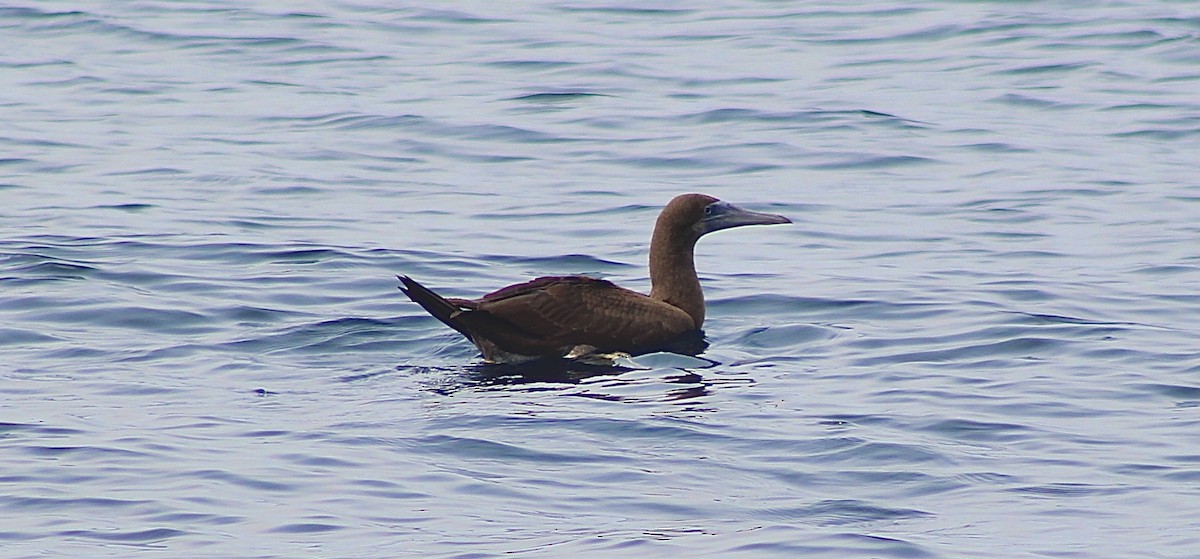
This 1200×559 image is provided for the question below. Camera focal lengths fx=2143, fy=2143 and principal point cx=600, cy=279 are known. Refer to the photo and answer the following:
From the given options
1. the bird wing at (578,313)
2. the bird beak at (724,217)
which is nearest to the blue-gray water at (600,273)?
the bird wing at (578,313)

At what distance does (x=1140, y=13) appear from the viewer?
23.0 m

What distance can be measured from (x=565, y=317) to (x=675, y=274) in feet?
3.29

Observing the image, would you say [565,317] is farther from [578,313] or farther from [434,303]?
[434,303]

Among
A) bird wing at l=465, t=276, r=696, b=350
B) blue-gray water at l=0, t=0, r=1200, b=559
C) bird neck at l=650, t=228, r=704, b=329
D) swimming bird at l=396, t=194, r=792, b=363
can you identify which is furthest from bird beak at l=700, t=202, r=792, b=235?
bird wing at l=465, t=276, r=696, b=350

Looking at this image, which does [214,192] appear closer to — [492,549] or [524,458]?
[524,458]

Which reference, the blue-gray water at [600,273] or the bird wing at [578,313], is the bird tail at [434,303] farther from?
the blue-gray water at [600,273]

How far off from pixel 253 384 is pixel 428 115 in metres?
8.35

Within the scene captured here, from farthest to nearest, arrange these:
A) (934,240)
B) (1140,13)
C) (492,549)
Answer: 1. (1140,13)
2. (934,240)
3. (492,549)

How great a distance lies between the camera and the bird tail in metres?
10.0

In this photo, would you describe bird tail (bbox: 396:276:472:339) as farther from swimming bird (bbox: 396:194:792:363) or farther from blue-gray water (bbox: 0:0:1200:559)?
blue-gray water (bbox: 0:0:1200:559)

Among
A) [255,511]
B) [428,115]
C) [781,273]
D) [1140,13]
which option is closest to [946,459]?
[255,511]

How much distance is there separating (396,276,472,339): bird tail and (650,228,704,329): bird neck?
4.63ft

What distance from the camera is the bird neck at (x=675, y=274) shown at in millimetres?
Answer: 11305

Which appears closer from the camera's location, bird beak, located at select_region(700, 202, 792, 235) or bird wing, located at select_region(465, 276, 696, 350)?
bird wing, located at select_region(465, 276, 696, 350)
